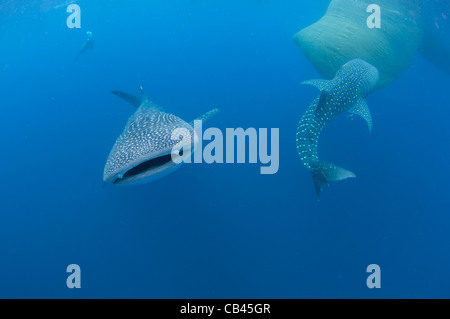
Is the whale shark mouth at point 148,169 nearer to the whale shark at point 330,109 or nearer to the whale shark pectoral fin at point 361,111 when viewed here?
the whale shark at point 330,109

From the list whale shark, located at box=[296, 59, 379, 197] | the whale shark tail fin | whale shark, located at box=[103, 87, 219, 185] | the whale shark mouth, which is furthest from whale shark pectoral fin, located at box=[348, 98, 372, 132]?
the whale shark mouth

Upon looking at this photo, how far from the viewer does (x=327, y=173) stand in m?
3.09

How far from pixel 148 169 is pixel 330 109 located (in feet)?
9.40

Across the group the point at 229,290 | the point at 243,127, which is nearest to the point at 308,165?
the point at 243,127

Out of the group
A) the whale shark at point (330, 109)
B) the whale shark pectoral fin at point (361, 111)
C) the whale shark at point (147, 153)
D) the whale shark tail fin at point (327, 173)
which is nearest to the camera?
the whale shark at point (147, 153)

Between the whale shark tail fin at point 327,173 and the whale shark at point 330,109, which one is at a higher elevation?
the whale shark at point 330,109

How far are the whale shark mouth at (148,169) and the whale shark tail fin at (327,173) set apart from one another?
5.27 feet

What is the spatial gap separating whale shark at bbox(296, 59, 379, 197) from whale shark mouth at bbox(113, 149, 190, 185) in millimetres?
1650

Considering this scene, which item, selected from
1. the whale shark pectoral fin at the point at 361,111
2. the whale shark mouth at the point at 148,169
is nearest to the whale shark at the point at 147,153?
the whale shark mouth at the point at 148,169

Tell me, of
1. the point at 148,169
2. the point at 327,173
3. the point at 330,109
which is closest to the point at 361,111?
the point at 330,109

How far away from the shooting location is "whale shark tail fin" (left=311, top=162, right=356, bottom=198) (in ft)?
9.75

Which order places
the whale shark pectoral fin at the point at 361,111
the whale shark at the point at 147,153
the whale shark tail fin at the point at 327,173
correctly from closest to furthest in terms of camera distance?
the whale shark at the point at 147,153, the whale shark tail fin at the point at 327,173, the whale shark pectoral fin at the point at 361,111

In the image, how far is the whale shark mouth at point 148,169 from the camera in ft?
8.55
